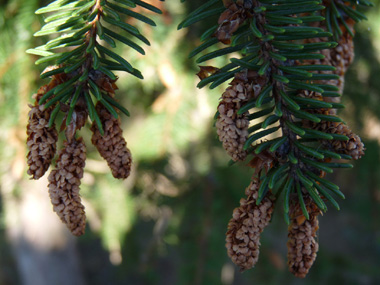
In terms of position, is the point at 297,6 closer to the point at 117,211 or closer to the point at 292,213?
the point at 292,213

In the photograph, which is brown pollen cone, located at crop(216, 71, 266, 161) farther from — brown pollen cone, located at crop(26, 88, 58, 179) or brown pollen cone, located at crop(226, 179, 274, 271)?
brown pollen cone, located at crop(26, 88, 58, 179)

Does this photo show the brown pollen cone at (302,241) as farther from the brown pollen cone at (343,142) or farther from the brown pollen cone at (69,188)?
the brown pollen cone at (69,188)

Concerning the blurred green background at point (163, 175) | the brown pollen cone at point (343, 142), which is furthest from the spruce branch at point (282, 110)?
the blurred green background at point (163, 175)

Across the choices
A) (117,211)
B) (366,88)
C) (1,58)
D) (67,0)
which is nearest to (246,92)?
(67,0)

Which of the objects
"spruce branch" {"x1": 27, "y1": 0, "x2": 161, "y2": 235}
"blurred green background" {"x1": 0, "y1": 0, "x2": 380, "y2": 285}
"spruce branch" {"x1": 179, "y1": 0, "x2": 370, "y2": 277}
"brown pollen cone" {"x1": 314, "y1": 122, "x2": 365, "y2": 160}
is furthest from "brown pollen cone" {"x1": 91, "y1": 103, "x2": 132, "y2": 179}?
"blurred green background" {"x1": 0, "y1": 0, "x2": 380, "y2": 285}

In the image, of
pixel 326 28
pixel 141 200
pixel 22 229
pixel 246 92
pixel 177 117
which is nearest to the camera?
pixel 246 92

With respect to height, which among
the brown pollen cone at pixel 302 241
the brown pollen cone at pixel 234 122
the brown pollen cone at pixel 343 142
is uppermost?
the brown pollen cone at pixel 234 122
